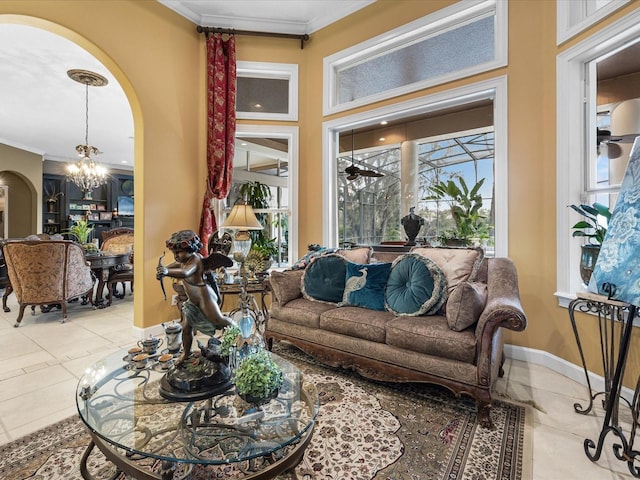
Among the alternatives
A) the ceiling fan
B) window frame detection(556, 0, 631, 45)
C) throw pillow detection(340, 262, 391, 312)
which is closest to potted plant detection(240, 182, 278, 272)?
the ceiling fan

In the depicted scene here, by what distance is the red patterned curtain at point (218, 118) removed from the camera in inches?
150

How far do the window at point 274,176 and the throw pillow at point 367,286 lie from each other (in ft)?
5.03

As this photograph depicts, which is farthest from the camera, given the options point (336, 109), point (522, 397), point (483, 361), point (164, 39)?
point (336, 109)

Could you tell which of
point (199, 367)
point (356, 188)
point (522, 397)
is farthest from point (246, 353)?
point (356, 188)

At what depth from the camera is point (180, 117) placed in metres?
3.70

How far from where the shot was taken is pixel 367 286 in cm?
264

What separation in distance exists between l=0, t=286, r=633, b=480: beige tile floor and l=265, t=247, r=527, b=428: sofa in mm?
295

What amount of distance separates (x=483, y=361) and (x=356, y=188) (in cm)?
281

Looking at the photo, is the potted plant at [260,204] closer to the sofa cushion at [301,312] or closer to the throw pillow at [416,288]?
the sofa cushion at [301,312]

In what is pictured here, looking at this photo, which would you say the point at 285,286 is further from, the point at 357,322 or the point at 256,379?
the point at 256,379

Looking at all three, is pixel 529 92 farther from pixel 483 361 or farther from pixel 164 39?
pixel 164 39

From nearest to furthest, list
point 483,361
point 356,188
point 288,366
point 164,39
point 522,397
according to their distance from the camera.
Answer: point 288,366 < point 483,361 < point 522,397 < point 164,39 < point 356,188

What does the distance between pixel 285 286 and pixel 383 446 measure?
1.55 metres

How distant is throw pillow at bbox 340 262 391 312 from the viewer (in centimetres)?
258
